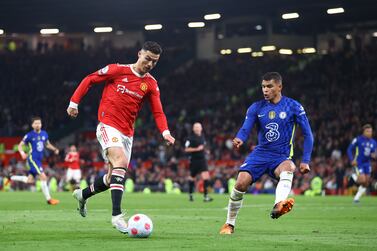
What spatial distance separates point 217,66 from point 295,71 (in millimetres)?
6169

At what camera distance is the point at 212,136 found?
4381 cm

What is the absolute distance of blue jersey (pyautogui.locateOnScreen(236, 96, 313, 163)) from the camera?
1177 cm

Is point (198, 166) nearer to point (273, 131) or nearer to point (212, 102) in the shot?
point (273, 131)

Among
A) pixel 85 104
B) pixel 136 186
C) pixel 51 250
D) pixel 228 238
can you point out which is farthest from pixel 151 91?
pixel 85 104

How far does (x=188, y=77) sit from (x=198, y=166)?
1086 inches

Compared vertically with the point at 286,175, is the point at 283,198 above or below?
below

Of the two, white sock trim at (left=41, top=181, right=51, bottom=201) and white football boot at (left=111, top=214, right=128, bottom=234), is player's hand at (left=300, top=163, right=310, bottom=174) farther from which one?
white sock trim at (left=41, top=181, right=51, bottom=201)

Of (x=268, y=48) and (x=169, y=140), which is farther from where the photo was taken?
(x=268, y=48)

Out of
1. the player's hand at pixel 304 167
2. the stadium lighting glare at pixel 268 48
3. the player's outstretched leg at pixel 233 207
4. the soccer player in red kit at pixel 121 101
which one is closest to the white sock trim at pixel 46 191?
the soccer player in red kit at pixel 121 101

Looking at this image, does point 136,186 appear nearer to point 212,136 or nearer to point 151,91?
point 212,136

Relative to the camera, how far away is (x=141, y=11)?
44.4 m

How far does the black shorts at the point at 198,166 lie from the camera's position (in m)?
25.7

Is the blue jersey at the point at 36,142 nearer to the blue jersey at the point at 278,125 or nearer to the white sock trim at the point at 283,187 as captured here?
the blue jersey at the point at 278,125

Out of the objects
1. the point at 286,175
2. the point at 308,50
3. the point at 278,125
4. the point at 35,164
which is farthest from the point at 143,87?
the point at 308,50
